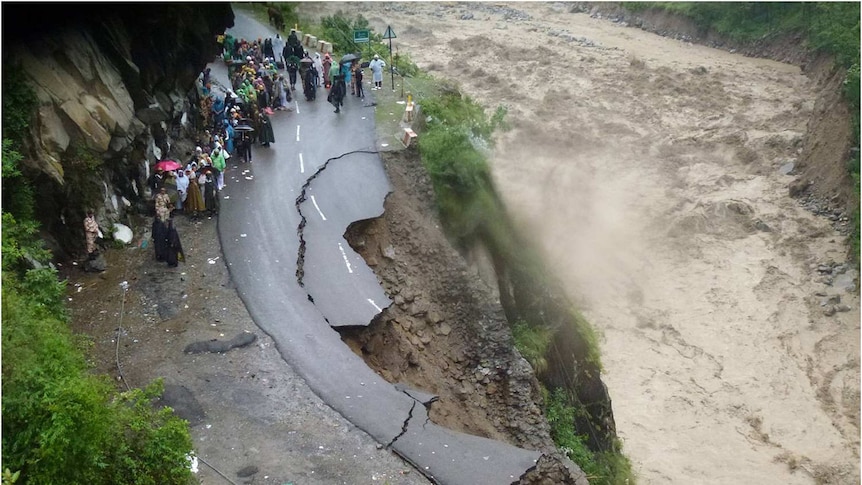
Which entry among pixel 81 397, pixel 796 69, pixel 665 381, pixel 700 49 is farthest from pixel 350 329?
pixel 700 49

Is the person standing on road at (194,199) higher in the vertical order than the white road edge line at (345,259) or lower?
higher

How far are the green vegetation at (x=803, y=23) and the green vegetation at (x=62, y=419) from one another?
29.0m

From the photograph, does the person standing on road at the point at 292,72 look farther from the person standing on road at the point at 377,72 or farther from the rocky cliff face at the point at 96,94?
the rocky cliff face at the point at 96,94

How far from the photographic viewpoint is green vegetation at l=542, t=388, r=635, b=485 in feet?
61.2

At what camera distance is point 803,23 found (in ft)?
163

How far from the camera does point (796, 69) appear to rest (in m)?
48.3

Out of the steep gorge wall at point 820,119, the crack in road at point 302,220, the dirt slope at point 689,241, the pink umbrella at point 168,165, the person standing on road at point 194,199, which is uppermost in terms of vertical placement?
the pink umbrella at point 168,165

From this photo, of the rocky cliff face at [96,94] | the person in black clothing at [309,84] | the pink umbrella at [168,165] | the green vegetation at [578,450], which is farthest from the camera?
the person in black clothing at [309,84]

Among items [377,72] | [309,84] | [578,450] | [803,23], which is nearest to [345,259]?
[578,450]

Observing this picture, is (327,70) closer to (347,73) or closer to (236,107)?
(347,73)

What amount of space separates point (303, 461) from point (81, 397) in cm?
424

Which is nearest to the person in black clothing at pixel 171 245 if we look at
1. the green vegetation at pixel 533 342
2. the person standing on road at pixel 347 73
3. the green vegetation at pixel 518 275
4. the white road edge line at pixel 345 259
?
the white road edge line at pixel 345 259

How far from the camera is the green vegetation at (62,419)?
9922mm

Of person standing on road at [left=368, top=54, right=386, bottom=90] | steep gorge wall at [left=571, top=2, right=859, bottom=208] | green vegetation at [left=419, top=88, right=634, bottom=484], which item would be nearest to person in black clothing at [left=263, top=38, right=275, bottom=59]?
person standing on road at [left=368, top=54, right=386, bottom=90]
